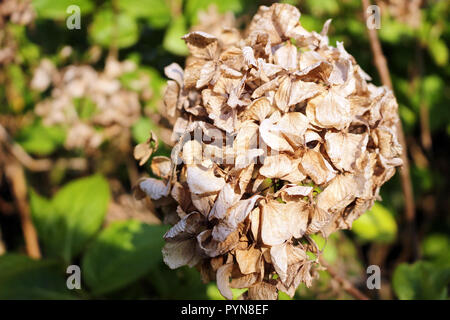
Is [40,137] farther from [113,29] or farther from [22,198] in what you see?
[113,29]

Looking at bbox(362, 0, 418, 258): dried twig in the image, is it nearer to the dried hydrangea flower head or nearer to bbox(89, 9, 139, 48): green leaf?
the dried hydrangea flower head

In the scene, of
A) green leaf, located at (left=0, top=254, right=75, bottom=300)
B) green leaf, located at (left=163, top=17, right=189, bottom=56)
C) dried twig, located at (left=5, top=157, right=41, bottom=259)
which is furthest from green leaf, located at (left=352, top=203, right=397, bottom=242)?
dried twig, located at (left=5, top=157, right=41, bottom=259)

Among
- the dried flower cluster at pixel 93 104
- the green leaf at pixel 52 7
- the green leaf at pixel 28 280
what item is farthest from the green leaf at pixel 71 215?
the green leaf at pixel 52 7

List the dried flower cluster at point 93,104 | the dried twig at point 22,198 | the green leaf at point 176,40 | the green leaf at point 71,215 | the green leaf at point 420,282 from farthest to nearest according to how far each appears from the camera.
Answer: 1. the dried twig at point 22,198
2. the dried flower cluster at point 93,104
3. the green leaf at point 176,40
4. the green leaf at point 71,215
5. the green leaf at point 420,282

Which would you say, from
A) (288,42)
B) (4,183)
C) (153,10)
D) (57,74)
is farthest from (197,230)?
(4,183)

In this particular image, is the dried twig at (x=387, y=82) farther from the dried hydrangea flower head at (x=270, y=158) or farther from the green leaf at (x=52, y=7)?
the green leaf at (x=52, y=7)

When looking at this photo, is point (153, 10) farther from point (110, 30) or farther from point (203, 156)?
point (203, 156)

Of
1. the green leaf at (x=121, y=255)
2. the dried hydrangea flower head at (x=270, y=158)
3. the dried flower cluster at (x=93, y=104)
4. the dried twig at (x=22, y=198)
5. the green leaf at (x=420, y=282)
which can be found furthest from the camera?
the dried twig at (x=22, y=198)

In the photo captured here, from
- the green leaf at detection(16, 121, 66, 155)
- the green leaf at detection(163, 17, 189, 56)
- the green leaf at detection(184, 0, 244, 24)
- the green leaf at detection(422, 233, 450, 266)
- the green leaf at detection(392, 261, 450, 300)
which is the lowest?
the green leaf at detection(392, 261, 450, 300)
